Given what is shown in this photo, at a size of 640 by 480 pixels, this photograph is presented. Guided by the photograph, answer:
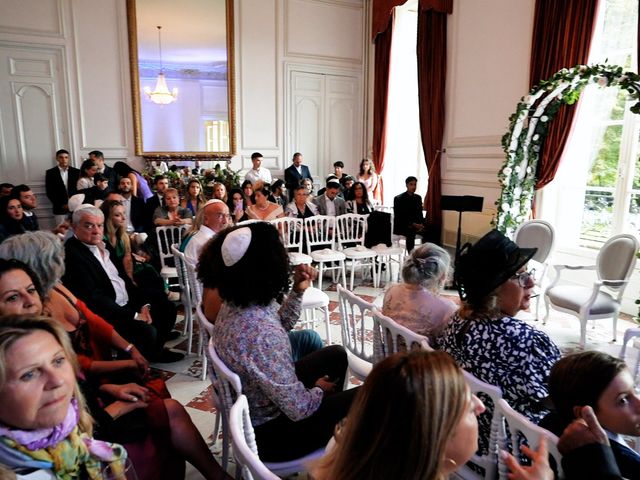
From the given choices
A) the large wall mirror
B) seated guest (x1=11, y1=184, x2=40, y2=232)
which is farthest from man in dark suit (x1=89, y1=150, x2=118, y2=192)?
seated guest (x1=11, y1=184, x2=40, y2=232)

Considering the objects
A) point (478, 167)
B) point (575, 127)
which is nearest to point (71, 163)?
point (478, 167)

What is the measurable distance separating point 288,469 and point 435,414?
94cm

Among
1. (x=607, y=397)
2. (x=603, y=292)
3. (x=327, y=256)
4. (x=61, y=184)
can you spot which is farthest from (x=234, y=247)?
(x=61, y=184)

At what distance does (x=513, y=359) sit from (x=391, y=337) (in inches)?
21.8

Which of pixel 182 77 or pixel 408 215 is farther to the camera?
pixel 182 77

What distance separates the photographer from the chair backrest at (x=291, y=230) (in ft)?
15.8

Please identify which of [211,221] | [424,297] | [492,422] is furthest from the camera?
[211,221]

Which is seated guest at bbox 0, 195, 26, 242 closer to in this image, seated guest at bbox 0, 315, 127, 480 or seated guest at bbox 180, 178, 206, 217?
seated guest at bbox 180, 178, 206, 217

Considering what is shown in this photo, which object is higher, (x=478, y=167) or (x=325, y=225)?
(x=478, y=167)

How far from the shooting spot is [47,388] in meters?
1.08

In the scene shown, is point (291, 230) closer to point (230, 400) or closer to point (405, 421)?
point (230, 400)

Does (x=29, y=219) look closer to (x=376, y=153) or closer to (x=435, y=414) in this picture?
(x=435, y=414)

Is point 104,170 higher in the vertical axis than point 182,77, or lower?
lower

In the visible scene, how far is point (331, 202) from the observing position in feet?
19.5
